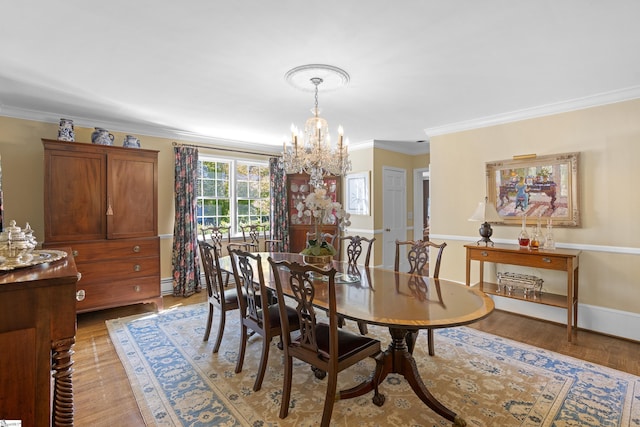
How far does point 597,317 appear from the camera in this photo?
337 centimetres

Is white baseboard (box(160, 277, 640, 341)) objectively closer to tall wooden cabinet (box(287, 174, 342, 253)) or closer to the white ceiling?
the white ceiling

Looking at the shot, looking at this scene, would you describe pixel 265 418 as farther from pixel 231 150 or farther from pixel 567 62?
pixel 231 150

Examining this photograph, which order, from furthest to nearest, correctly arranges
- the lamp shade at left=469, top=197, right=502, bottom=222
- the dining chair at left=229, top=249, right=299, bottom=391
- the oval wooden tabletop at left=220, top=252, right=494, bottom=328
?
the lamp shade at left=469, top=197, right=502, bottom=222
the dining chair at left=229, top=249, right=299, bottom=391
the oval wooden tabletop at left=220, top=252, right=494, bottom=328

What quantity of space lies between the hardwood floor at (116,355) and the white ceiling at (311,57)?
2.48m

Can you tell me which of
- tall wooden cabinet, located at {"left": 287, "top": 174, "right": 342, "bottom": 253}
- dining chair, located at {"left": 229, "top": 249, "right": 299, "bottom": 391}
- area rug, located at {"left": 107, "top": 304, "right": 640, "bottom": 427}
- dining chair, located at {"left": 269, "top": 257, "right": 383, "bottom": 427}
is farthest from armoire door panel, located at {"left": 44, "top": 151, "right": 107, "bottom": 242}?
tall wooden cabinet, located at {"left": 287, "top": 174, "right": 342, "bottom": 253}

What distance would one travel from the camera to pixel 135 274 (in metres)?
3.94

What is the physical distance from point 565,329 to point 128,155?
551 centimetres

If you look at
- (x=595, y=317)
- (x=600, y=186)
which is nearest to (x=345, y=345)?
(x=595, y=317)

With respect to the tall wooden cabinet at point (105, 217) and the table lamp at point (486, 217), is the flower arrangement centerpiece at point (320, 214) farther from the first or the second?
the tall wooden cabinet at point (105, 217)

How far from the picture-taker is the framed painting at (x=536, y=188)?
351 centimetres

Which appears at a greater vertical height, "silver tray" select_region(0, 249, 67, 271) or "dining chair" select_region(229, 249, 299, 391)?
"silver tray" select_region(0, 249, 67, 271)

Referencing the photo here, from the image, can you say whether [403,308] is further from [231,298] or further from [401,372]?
[231,298]

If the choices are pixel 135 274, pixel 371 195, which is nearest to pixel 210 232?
pixel 135 274

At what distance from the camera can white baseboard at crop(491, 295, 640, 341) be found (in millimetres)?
3182
